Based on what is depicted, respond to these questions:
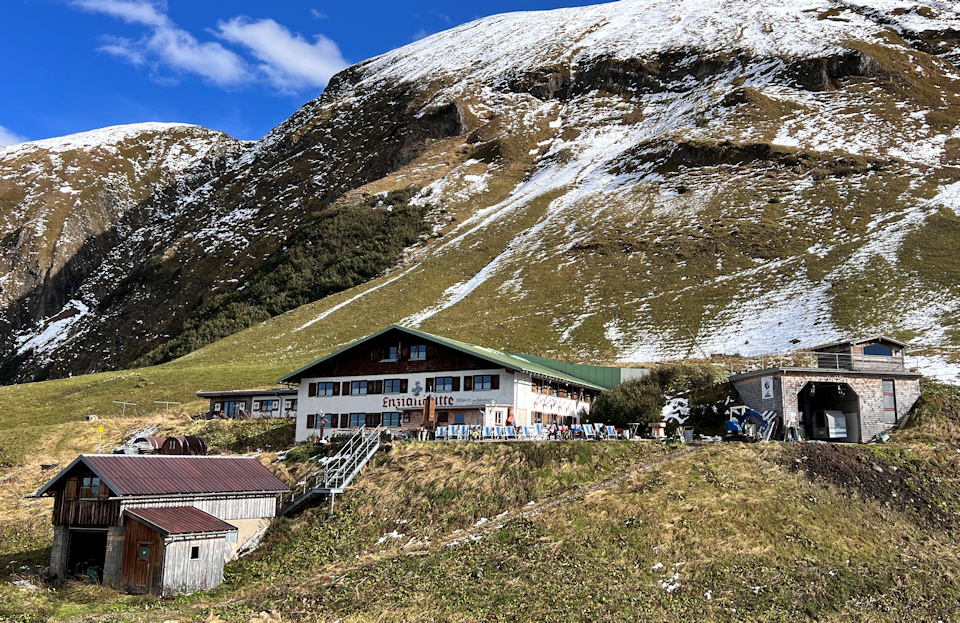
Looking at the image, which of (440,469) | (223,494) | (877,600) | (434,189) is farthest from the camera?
(434,189)

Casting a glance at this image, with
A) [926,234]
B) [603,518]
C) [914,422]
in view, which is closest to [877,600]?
[603,518]

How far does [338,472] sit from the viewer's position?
38281mm

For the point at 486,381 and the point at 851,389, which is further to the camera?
the point at 486,381

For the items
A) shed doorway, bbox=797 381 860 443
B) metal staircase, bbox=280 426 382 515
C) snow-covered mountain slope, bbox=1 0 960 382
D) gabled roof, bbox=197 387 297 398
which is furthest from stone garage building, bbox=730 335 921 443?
gabled roof, bbox=197 387 297 398

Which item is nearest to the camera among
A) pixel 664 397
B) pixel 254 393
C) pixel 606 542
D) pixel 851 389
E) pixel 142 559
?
pixel 606 542

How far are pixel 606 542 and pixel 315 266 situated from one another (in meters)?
127

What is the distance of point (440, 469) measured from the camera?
1495 inches

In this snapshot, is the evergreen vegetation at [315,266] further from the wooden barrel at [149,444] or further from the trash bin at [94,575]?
the trash bin at [94,575]

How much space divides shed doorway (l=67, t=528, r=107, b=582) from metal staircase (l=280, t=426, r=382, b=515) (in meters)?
8.19

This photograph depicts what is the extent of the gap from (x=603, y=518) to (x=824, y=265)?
74.9 meters

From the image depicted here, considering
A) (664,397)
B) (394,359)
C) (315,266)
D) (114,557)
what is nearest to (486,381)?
(394,359)

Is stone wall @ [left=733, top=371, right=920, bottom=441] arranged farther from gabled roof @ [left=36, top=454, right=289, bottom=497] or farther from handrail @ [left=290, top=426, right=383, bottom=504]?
gabled roof @ [left=36, top=454, right=289, bottom=497]

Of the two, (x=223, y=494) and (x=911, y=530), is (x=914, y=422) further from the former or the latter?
(x=223, y=494)

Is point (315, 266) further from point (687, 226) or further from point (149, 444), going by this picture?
point (149, 444)
